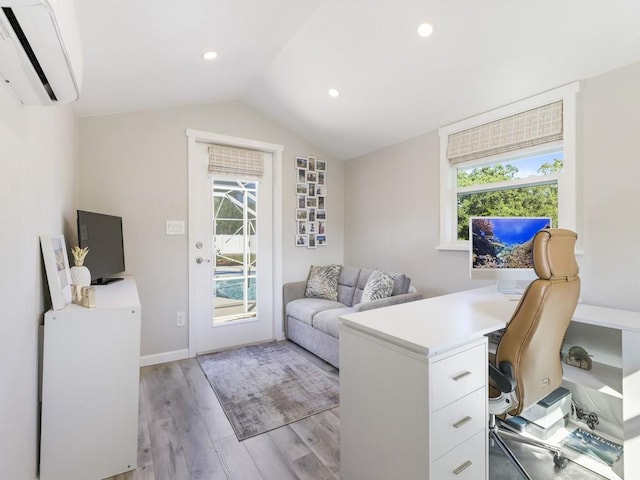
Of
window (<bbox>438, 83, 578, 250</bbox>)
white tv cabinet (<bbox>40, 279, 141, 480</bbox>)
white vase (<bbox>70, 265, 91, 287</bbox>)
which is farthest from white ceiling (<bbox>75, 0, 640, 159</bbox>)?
white tv cabinet (<bbox>40, 279, 141, 480</bbox>)

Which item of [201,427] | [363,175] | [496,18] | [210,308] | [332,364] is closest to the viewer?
[496,18]

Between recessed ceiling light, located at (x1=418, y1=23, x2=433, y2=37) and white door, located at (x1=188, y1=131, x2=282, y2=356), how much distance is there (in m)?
2.02

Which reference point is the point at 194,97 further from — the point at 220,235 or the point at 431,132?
the point at 431,132

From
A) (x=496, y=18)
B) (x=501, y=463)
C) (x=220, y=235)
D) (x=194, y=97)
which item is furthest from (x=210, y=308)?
(x=496, y=18)

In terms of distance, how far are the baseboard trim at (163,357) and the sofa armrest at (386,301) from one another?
5.95ft

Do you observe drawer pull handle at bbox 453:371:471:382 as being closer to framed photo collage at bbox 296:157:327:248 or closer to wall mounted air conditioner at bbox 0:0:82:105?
wall mounted air conditioner at bbox 0:0:82:105

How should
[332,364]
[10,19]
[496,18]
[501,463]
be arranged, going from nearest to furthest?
[10,19]
[501,463]
[496,18]
[332,364]

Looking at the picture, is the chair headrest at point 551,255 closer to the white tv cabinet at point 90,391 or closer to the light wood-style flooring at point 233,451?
the light wood-style flooring at point 233,451

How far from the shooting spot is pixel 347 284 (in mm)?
3535

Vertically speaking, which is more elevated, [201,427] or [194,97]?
[194,97]

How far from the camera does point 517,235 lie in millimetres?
2006

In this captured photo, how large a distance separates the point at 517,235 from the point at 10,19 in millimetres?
2422

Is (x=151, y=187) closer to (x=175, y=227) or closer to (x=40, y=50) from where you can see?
(x=175, y=227)

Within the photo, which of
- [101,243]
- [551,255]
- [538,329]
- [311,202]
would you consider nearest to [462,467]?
[538,329]
